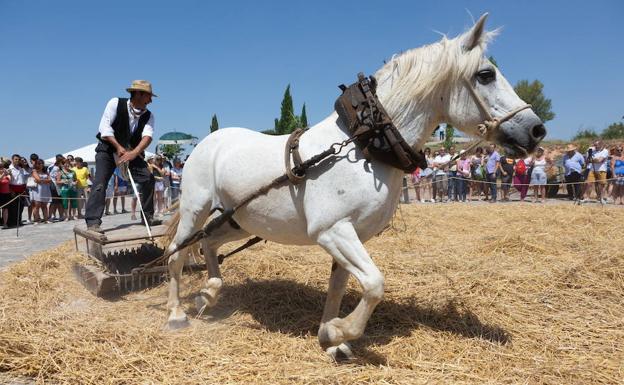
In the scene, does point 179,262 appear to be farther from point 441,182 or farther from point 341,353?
point 441,182

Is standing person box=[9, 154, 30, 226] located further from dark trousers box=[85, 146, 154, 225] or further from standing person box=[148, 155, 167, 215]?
dark trousers box=[85, 146, 154, 225]

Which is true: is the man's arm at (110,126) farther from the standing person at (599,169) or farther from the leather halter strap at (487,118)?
the standing person at (599,169)

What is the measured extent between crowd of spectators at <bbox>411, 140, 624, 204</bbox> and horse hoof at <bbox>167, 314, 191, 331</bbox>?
8.87 meters

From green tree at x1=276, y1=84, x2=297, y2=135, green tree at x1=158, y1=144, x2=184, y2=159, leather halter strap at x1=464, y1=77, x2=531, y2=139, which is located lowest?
leather halter strap at x1=464, y1=77, x2=531, y2=139

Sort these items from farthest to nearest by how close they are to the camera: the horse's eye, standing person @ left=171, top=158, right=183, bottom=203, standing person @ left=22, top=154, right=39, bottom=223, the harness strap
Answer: standing person @ left=171, top=158, right=183, bottom=203 → standing person @ left=22, top=154, right=39, bottom=223 → the harness strap → the horse's eye

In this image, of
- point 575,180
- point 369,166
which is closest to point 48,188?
point 369,166

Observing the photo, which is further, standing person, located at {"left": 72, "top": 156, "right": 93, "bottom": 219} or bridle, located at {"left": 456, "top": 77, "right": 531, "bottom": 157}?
standing person, located at {"left": 72, "top": 156, "right": 93, "bottom": 219}

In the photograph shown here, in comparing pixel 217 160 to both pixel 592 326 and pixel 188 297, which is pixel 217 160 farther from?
pixel 592 326

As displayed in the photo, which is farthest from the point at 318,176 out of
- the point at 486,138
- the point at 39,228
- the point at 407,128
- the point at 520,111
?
the point at 39,228

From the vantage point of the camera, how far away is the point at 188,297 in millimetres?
4504

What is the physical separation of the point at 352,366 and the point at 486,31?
2.22m

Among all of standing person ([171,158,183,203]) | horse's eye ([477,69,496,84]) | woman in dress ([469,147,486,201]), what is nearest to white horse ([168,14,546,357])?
horse's eye ([477,69,496,84])

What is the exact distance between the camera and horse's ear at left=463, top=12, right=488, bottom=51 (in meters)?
2.61

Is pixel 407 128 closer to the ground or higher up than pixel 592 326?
higher up
